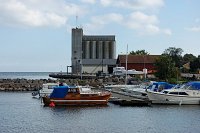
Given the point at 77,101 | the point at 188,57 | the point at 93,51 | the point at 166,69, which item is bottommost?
the point at 77,101

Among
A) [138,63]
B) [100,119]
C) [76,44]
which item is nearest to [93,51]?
[76,44]

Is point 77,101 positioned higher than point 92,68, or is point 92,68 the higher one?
point 92,68

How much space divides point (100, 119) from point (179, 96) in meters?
16.6

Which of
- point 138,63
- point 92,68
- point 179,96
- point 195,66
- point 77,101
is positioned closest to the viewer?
point 77,101

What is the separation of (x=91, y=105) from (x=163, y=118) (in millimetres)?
12372

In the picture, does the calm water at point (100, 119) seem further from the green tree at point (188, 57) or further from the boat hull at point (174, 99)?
the green tree at point (188, 57)

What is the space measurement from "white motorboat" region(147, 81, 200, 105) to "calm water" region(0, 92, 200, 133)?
2511 mm

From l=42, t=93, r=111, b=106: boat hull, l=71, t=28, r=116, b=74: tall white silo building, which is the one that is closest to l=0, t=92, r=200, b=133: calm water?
l=42, t=93, r=111, b=106: boat hull

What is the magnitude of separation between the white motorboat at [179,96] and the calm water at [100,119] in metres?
2.51

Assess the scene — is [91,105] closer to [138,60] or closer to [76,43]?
[138,60]

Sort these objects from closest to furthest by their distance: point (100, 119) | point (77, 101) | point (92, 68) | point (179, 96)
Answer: point (100, 119), point (77, 101), point (179, 96), point (92, 68)

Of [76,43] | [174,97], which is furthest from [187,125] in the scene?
[76,43]

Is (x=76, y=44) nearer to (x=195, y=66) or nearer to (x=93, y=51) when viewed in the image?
(x=93, y=51)

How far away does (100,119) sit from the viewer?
140 feet
